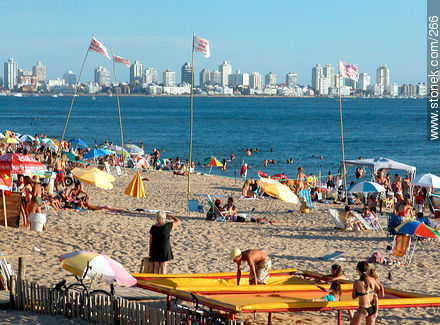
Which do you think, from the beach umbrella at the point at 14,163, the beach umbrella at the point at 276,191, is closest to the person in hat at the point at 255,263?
the beach umbrella at the point at 14,163

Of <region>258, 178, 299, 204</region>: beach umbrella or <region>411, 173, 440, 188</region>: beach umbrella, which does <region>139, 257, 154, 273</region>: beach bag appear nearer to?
<region>258, 178, 299, 204</region>: beach umbrella

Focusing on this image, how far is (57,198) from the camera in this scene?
17.8 meters

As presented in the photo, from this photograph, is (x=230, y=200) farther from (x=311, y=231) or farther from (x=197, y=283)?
(x=197, y=283)

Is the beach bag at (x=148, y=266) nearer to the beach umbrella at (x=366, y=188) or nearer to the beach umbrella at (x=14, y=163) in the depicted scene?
the beach umbrella at (x=14, y=163)

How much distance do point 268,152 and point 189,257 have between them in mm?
41861

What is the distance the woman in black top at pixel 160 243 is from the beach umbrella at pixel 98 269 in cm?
171

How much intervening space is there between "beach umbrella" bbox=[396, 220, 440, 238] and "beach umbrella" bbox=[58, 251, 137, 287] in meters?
7.04

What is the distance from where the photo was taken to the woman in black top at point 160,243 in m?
9.53

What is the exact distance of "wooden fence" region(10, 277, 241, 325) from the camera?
24.2 feet

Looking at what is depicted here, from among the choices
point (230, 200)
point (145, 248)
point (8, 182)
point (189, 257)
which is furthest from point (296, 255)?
point (8, 182)

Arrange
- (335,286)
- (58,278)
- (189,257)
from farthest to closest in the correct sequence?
1. (189,257)
2. (58,278)
3. (335,286)

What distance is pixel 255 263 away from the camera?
9.02 m

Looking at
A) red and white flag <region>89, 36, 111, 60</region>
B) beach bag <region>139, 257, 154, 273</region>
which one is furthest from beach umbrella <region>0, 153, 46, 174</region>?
→ red and white flag <region>89, 36, 111, 60</region>

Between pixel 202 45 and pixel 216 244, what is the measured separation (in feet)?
21.4
